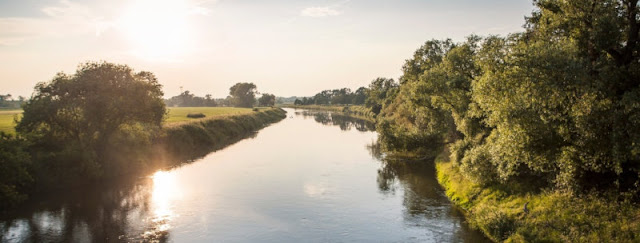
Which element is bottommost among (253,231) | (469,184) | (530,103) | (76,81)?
(253,231)

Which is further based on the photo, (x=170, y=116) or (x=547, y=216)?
(x=170, y=116)

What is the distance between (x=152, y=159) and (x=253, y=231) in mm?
34643

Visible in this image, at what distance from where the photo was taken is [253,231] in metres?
29.5

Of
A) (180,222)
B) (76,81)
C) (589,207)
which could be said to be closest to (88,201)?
(180,222)

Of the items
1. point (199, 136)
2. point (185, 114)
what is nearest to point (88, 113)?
point (199, 136)

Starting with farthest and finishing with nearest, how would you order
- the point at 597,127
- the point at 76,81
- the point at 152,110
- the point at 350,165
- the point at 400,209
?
the point at 350,165 < the point at 152,110 < the point at 76,81 < the point at 400,209 < the point at 597,127

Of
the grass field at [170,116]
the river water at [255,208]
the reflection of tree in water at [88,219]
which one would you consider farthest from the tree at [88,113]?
the grass field at [170,116]

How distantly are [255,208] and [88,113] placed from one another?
79.6 ft

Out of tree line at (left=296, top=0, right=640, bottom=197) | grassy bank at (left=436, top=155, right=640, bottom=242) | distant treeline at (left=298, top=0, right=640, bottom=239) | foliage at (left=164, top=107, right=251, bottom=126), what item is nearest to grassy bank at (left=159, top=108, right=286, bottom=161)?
foliage at (left=164, top=107, right=251, bottom=126)

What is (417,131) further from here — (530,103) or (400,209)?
(530,103)

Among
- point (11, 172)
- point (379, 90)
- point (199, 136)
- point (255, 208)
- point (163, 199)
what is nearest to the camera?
point (11, 172)

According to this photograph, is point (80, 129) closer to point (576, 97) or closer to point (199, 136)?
point (199, 136)

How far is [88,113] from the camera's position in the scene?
44.8 metres

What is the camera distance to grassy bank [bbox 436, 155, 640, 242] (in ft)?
69.3
